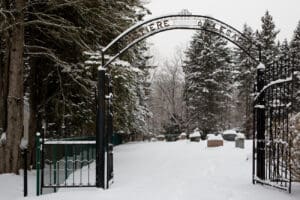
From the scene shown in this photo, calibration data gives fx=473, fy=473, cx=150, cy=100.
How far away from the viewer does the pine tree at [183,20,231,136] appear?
47.4 m

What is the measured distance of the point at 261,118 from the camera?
10.7 metres

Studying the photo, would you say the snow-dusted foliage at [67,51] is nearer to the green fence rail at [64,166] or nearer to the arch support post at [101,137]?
the green fence rail at [64,166]

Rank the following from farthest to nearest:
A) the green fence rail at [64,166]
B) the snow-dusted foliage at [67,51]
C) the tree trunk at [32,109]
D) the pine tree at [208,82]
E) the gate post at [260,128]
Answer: the pine tree at [208,82]
the tree trunk at [32,109]
the snow-dusted foliage at [67,51]
the gate post at [260,128]
the green fence rail at [64,166]

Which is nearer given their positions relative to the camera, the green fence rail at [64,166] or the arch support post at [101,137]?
the green fence rail at [64,166]

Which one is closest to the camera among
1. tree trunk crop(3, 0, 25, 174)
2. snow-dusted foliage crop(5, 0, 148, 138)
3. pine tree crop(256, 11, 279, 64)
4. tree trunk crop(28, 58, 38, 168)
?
tree trunk crop(3, 0, 25, 174)

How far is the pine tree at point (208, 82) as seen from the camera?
4741 cm

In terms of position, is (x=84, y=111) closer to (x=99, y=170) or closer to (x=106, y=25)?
(x=106, y=25)

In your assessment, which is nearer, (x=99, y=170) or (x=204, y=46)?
(x=99, y=170)

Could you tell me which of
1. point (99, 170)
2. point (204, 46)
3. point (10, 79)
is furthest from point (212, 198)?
point (204, 46)

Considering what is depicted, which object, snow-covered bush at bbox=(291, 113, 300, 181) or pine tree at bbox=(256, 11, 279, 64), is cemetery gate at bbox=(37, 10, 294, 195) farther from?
pine tree at bbox=(256, 11, 279, 64)

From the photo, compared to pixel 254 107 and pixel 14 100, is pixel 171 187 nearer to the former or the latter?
pixel 254 107

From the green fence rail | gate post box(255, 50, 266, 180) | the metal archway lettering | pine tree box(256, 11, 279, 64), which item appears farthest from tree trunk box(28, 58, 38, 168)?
pine tree box(256, 11, 279, 64)

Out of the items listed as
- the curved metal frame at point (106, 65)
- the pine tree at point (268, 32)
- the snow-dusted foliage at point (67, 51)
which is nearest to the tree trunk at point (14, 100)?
the snow-dusted foliage at point (67, 51)

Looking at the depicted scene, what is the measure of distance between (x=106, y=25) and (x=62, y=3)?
1708mm
